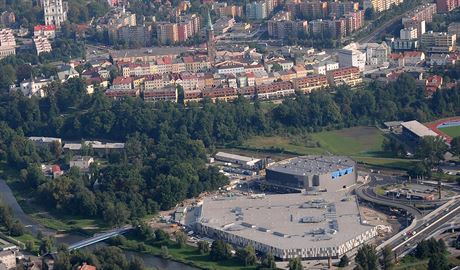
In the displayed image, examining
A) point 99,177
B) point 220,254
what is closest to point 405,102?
point 99,177

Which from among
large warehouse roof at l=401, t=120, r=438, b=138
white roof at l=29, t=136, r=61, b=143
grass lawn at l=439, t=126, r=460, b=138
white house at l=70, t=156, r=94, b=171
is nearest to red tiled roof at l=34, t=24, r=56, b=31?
white roof at l=29, t=136, r=61, b=143

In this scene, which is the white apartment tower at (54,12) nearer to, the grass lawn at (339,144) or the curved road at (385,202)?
the grass lawn at (339,144)

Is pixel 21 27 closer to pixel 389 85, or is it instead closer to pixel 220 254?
pixel 389 85

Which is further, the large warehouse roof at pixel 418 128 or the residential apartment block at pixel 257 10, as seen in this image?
the residential apartment block at pixel 257 10

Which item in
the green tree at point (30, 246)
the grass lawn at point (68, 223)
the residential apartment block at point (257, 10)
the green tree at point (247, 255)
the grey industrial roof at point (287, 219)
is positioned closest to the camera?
the green tree at point (247, 255)

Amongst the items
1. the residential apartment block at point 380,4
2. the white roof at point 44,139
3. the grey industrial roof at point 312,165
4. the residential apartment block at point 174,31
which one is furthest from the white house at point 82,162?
the residential apartment block at point 380,4

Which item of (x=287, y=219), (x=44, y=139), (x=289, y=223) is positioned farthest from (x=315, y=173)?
(x=44, y=139)
